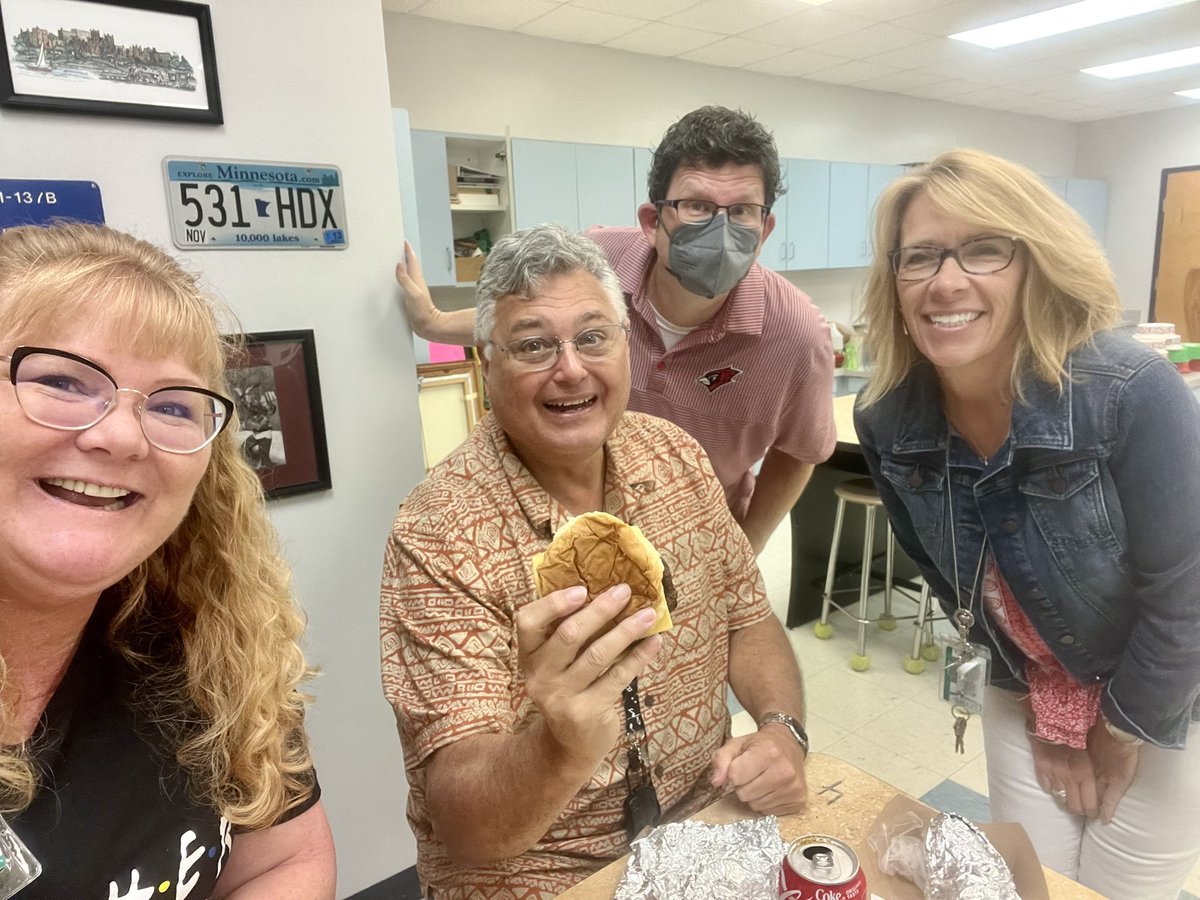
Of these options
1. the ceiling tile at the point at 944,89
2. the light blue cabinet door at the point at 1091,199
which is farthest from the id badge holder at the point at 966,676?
the light blue cabinet door at the point at 1091,199

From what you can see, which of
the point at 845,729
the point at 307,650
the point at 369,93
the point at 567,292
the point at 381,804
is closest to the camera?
the point at 567,292

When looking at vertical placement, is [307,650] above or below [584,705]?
below

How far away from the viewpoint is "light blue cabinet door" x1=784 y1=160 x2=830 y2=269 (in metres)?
6.22

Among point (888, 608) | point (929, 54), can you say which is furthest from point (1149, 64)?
point (888, 608)

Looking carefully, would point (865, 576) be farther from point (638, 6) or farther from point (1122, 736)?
point (638, 6)

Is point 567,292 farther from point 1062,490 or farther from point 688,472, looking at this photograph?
point 1062,490

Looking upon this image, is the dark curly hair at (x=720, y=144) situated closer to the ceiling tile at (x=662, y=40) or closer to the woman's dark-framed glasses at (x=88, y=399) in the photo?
the woman's dark-framed glasses at (x=88, y=399)

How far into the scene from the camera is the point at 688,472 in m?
1.53

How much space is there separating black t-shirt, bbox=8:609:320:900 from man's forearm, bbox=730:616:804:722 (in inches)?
36.0

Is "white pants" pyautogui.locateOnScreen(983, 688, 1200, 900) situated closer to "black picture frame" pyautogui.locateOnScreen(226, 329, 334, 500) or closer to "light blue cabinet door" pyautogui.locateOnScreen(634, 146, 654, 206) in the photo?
"black picture frame" pyautogui.locateOnScreen(226, 329, 334, 500)

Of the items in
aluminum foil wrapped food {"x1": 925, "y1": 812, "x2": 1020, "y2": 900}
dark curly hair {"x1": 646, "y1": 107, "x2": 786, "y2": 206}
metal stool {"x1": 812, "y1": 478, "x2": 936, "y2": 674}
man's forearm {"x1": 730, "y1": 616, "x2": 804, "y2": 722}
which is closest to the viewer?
aluminum foil wrapped food {"x1": 925, "y1": 812, "x2": 1020, "y2": 900}

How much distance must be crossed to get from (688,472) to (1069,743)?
3.18 feet

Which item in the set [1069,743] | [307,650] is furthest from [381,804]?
[1069,743]

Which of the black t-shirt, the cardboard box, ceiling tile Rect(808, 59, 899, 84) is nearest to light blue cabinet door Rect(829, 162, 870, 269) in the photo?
ceiling tile Rect(808, 59, 899, 84)
